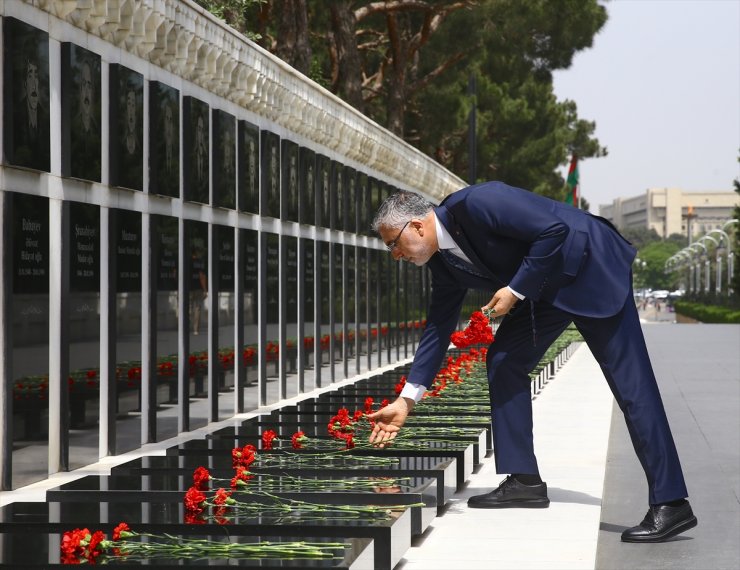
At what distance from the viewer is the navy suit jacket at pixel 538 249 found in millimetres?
5980

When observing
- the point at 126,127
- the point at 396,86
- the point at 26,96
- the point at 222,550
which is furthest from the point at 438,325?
the point at 396,86

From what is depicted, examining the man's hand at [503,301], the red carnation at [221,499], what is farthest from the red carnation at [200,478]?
the man's hand at [503,301]

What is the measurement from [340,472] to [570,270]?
157 centimetres

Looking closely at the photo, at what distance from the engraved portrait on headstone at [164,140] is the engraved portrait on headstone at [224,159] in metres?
1.15

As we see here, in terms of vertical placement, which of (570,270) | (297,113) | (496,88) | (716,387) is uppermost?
(496,88)

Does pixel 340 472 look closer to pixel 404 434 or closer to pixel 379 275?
pixel 404 434

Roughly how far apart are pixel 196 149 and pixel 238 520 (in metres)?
6.83

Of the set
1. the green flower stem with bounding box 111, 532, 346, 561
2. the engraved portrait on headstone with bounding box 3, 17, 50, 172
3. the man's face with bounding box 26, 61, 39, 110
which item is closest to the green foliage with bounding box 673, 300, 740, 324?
the engraved portrait on headstone with bounding box 3, 17, 50, 172

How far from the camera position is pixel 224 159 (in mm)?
12781

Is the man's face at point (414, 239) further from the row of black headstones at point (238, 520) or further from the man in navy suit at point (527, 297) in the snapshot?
the row of black headstones at point (238, 520)

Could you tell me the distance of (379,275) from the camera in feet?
76.2

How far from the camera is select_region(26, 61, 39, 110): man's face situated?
329 inches

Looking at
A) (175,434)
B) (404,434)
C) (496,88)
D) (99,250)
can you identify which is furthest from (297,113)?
(496,88)

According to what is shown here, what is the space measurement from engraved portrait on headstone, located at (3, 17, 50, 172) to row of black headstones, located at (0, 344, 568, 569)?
6.64ft
